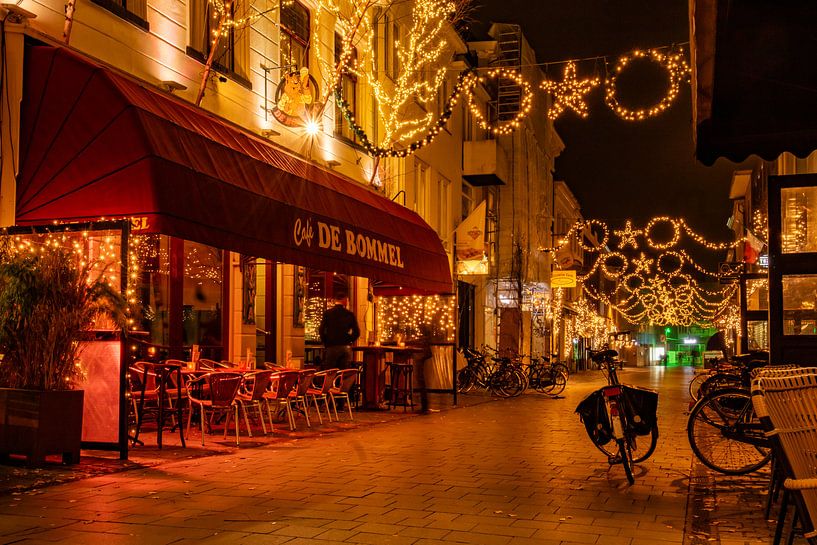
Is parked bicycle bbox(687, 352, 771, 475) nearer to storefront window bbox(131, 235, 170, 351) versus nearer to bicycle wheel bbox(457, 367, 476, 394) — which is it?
storefront window bbox(131, 235, 170, 351)

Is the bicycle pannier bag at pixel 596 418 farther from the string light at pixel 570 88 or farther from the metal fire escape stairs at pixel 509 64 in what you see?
the metal fire escape stairs at pixel 509 64

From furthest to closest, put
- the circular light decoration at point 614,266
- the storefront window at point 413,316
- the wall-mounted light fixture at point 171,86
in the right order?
the circular light decoration at point 614,266 < the storefront window at point 413,316 < the wall-mounted light fixture at point 171,86

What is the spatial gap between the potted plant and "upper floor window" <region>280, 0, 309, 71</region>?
8.36m

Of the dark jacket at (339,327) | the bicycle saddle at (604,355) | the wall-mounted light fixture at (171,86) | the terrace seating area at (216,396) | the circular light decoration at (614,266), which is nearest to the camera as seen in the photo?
the bicycle saddle at (604,355)

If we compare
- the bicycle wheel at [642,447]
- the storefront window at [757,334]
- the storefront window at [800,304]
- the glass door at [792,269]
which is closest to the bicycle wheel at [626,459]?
the bicycle wheel at [642,447]

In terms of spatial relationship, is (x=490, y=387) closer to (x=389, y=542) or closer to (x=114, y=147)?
(x=114, y=147)

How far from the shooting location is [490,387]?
22766mm

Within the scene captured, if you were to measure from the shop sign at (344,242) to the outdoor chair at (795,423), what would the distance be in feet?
30.0

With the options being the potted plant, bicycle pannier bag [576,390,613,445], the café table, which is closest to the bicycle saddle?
bicycle pannier bag [576,390,613,445]

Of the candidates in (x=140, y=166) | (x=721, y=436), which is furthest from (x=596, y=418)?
(x=140, y=166)

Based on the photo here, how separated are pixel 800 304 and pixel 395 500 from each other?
4.83 meters

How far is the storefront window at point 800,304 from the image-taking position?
9.33 metres

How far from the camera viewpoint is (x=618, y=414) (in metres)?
9.06

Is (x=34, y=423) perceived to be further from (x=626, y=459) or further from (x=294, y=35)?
(x=294, y=35)
